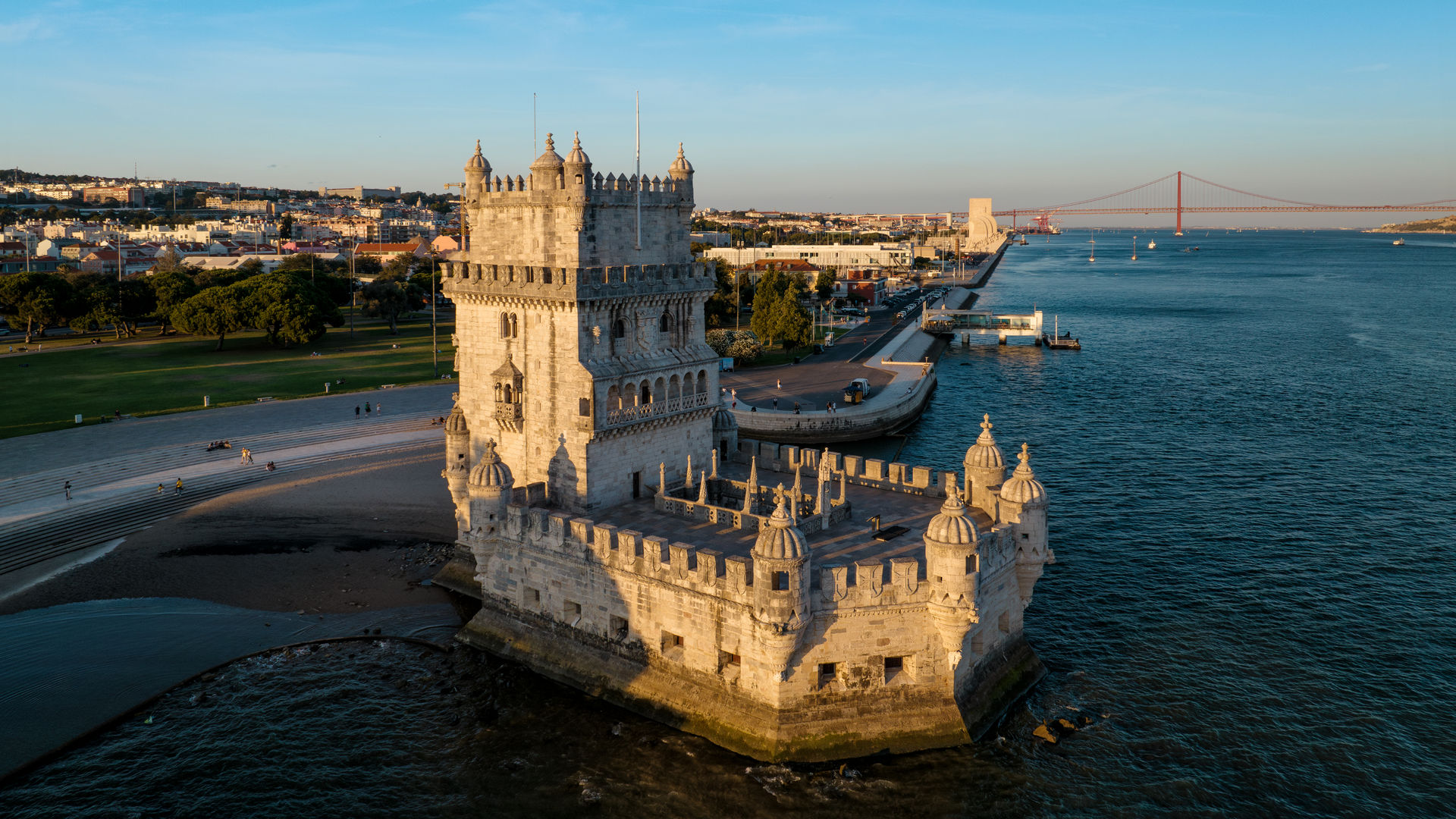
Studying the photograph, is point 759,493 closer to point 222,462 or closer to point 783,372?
point 222,462

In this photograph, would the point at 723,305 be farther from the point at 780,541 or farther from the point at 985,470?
the point at 780,541

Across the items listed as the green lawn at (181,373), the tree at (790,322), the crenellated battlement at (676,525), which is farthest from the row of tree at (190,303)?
the crenellated battlement at (676,525)

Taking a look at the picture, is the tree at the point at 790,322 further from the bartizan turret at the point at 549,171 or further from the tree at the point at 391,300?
the bartizan turret at the point at 549,171

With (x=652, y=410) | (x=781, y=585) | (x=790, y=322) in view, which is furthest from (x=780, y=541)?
(x=790, y=322)

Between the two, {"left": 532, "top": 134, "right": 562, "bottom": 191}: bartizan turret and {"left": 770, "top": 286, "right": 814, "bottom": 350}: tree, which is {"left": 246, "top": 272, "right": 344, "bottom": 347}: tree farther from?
{"left": 532, "top": 134, "right": 562, "bottom": 191}: bartizan turret

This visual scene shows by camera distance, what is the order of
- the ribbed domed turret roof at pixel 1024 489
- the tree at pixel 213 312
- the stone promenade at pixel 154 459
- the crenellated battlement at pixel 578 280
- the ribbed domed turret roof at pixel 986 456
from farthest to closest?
the tree at pixel 213 312 → the stone promenade at pixel 154 459 → the ribbed domed turret roof at pixel 986 456 → the crenellated battlement at pixel 578 280 → the ribbed domed turret roof at pixel 1024 489

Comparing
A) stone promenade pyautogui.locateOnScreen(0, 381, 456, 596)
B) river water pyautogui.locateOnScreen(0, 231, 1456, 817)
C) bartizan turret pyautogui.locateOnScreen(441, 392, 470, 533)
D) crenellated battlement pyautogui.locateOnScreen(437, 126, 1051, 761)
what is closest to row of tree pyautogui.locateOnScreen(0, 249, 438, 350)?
stone promenade pyautogui.locateOnScreen(0, 381, 456, 596)
